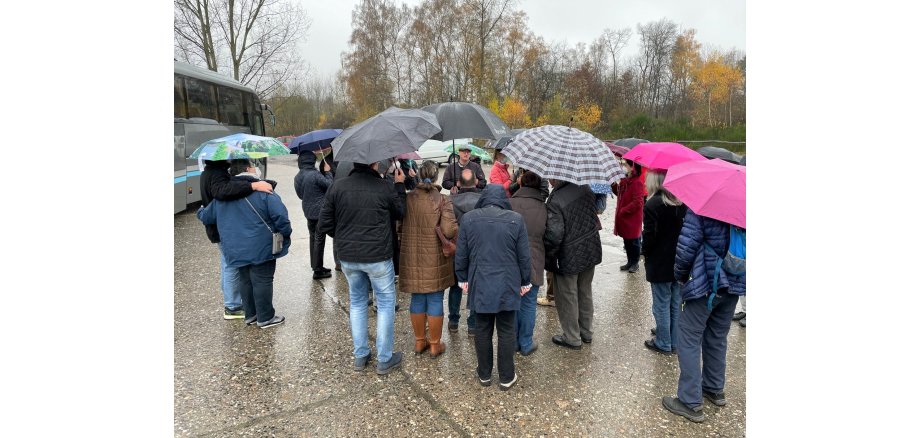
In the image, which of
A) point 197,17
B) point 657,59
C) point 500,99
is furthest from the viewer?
point 657,59

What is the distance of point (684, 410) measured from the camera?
3.13 meters

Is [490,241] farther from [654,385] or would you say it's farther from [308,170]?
[308,170]

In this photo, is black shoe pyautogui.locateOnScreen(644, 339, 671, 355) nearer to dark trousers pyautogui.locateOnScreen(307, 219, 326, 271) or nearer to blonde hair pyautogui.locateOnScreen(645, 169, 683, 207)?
Answer: blonde hair pyautogui.locateOnScreen(645, 169, 683, 207)

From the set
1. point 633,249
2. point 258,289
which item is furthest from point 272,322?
point 633,249

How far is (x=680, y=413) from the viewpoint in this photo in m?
3.13

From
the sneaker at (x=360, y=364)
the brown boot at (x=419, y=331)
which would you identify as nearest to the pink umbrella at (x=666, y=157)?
the brown boot at (x=419, y=331)

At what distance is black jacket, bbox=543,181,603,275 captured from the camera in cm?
376

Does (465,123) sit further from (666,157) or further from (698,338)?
(698,338)

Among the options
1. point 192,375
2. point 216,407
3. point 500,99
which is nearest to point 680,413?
point 216,407

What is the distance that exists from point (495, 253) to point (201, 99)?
1149cm

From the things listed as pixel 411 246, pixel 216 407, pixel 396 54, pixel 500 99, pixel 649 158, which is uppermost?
pixel 396 54

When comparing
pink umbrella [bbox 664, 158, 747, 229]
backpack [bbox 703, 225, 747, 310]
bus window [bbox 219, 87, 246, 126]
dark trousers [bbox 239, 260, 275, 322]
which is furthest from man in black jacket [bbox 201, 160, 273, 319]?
bus window [bbox 219, 87, 246, 126]

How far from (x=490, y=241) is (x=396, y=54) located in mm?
34146

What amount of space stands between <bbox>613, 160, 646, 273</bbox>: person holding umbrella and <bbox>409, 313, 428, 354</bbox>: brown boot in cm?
280
